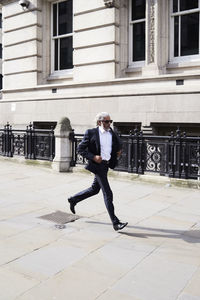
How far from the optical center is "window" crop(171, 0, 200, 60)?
41.0 ft

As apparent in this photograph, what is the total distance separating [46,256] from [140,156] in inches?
221

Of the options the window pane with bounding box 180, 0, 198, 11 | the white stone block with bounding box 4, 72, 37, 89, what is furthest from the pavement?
the white stone block with bounding box 4, 72, 37, 89

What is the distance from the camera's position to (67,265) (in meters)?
4.02

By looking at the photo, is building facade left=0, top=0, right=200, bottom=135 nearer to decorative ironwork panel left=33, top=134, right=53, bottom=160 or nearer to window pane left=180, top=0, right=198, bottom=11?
window pane left=180, top=0, right=198, bottom=11

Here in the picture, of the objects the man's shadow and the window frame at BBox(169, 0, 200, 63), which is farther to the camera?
the window frame at BBox(169, 0, 200, 63)

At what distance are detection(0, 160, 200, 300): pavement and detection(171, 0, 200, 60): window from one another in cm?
646

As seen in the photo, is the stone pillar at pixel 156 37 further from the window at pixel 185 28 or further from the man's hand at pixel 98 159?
the man's hand at pixel 98 159

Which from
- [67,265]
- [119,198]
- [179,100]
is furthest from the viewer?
[179,100]

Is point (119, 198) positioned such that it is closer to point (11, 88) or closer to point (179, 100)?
point (179, 100)

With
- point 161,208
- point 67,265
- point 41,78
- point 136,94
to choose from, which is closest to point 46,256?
point 67,265

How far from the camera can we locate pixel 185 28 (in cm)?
1273

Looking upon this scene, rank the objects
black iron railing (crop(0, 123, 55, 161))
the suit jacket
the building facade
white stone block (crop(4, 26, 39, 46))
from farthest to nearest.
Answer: white stone block (crop(4, 26, 39, 46)) → the building facade → black iron railing (crop(0, 123, 55, 161)) → the suit jacket

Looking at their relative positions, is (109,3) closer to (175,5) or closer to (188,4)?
(175,5)

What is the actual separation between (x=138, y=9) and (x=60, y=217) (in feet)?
33.3
